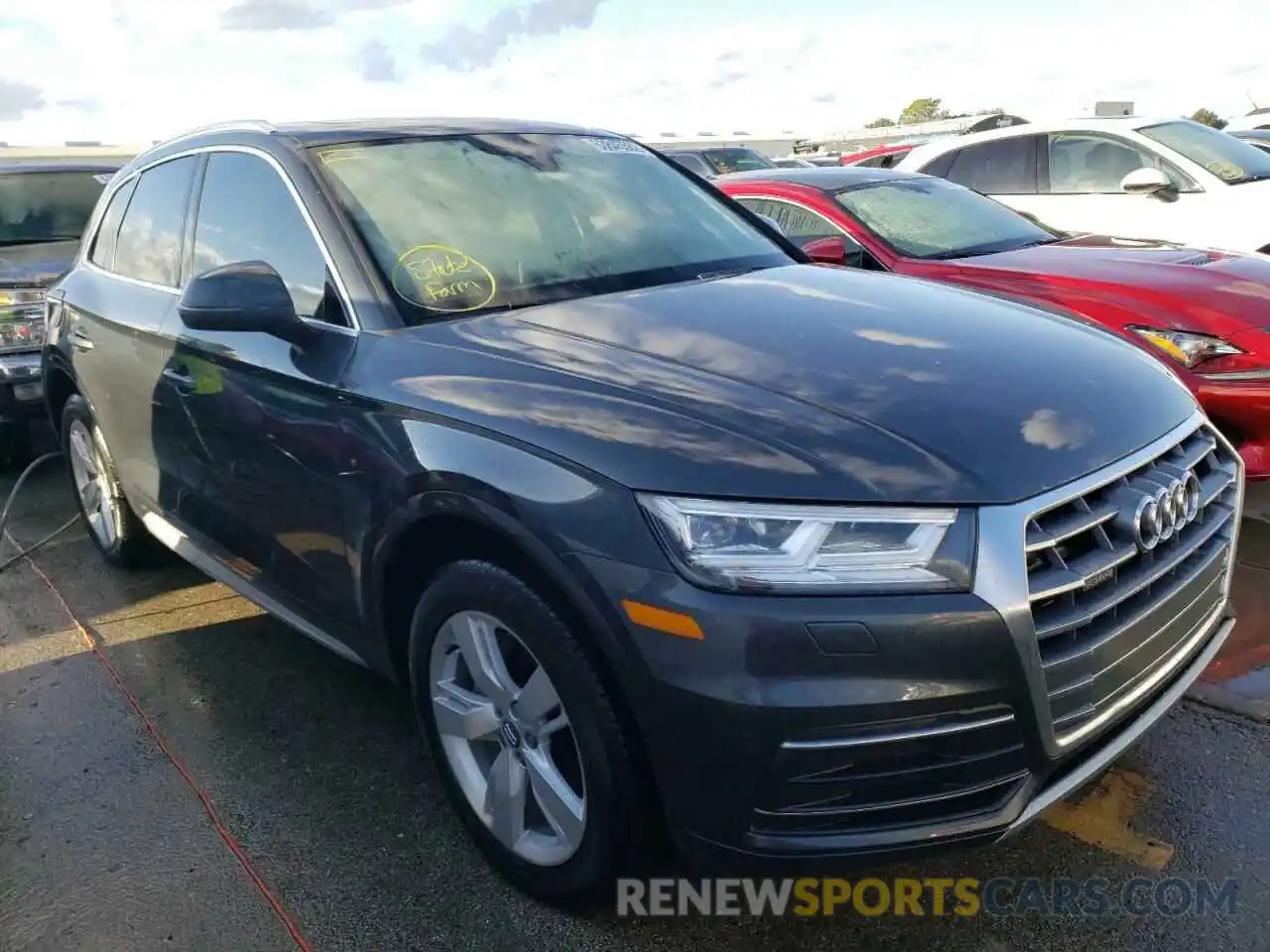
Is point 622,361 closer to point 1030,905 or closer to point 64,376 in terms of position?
point 1030,905

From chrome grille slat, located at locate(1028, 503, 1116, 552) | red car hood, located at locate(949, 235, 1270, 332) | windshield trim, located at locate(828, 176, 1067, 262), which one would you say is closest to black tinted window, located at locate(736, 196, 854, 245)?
windshield trim, located at locate(828, 176, 1067, 262)

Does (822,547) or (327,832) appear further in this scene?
(327,832)

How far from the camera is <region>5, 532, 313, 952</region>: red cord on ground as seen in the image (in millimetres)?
2561

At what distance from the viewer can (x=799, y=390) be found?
2262mm

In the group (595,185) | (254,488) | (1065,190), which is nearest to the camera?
(254,488)

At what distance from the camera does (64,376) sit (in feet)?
15.7

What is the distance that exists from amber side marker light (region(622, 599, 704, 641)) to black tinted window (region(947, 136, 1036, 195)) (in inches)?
286

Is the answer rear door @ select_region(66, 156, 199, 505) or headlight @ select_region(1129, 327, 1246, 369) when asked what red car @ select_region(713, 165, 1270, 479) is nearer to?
headlight @ select_region(1129, 327, 1246, 369)

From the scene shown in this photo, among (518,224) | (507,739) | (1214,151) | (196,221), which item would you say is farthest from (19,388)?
(1214,151)

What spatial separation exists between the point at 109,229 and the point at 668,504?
350 centimetres

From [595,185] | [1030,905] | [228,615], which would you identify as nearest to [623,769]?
[1030,905]

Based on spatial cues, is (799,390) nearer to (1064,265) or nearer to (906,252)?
(1064,265)

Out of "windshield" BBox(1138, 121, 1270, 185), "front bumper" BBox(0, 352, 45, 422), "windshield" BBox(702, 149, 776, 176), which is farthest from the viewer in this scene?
"windshield" BBox(702, 149, 776, 176)

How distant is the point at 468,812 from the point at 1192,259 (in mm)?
4044
